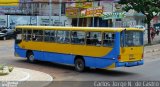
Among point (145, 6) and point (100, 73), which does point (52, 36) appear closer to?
point (100, 73)

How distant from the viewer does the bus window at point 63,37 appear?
21781 mm

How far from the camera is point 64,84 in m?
16.1

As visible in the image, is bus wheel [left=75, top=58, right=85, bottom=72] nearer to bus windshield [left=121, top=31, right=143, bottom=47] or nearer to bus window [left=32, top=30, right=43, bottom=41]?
bus windshield [left=121, top=31, right=143, bottom=47]

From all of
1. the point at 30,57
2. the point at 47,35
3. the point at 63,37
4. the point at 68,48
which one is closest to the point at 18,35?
the point at 30,57

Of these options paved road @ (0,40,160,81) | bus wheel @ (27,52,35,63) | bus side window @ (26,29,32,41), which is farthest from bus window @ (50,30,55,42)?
bus wheel @ (27,52,35,63)

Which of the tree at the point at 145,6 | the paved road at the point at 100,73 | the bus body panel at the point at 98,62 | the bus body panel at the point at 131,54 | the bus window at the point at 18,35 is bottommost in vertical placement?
the paved road at the point at 100,73

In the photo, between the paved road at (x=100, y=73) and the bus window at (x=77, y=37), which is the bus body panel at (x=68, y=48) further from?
the paved road at (x=100, y=73)

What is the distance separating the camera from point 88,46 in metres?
20.4

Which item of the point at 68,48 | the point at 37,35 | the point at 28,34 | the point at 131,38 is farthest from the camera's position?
the point at 28,34

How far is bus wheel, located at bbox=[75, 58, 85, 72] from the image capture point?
20641 mm

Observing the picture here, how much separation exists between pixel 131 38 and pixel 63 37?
4091 millimetres

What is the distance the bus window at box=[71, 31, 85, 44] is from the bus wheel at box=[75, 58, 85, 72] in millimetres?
900

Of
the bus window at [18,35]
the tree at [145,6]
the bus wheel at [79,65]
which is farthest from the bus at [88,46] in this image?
the tree at [145,6]

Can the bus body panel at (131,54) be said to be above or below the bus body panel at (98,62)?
above
